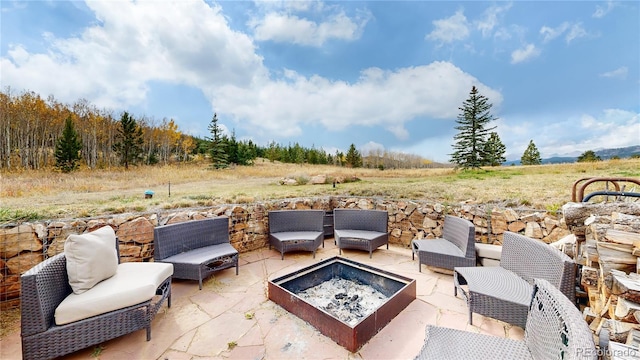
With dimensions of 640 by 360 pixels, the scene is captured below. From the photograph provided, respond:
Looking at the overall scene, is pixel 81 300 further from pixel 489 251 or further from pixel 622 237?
pixel 489 251

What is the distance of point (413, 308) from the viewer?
10.1 ft

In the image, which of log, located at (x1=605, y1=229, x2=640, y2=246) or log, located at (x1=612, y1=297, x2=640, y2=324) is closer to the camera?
log, located at (x1=612, y1=297, x2=640, y2=324)

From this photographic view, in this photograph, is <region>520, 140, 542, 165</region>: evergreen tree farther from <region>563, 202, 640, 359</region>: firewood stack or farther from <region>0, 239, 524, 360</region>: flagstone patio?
<region>0, 239, 524, 360</region>: flagstone patio

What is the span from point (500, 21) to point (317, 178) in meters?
7.58

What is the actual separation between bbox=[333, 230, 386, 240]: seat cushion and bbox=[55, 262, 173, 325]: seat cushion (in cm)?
319

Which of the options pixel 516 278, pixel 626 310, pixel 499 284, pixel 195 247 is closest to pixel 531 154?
pixel 516 278

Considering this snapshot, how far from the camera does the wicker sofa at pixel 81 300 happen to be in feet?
6.58

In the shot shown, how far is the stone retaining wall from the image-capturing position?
9.85 feet

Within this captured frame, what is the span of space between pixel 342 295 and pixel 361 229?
223 centimetres

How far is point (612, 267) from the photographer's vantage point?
183 cm

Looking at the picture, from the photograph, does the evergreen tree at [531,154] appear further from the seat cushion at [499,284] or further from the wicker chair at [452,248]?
the seat cushion at [499,284]

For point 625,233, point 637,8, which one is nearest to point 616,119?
point 637,8

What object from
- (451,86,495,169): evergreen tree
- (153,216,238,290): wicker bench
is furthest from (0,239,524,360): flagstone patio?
(451,86,495,169): evergreen tree

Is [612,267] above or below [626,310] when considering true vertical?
above
